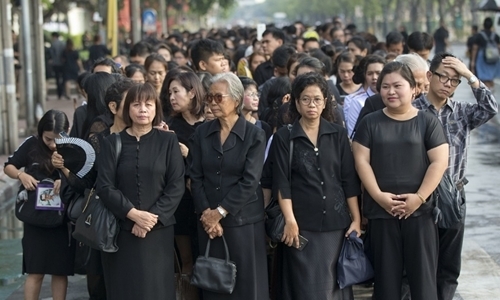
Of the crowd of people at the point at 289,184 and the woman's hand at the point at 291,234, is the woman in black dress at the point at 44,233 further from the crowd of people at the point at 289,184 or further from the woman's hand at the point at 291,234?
the woman's hand at the point at 291,234

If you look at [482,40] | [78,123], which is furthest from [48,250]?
[482,40]

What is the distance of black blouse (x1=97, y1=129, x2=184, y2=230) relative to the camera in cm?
617

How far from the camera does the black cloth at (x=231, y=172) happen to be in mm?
6223

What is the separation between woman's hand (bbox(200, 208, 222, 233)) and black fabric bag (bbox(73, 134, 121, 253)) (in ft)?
1.74

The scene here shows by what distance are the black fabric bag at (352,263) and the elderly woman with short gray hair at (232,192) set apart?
48cm

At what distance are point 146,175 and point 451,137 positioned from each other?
6.90 ft

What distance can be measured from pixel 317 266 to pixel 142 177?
1.22 m

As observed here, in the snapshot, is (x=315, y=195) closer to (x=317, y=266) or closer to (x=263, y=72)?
(x=317, y=266)

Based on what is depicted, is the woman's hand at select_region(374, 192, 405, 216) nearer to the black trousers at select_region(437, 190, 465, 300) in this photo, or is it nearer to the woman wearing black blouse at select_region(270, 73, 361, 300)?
the woman wearing black blouse at select_region(270, 73, 361, 300)

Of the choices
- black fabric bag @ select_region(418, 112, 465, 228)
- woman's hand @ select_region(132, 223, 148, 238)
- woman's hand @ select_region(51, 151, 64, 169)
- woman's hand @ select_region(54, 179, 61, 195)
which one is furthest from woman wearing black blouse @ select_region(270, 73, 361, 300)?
woman's hand @ select_region(54, 179, 61, 195)

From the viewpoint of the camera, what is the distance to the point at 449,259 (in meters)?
6.93

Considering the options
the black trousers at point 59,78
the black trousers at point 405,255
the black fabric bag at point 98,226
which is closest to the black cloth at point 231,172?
the black fabric bag at point 98,226

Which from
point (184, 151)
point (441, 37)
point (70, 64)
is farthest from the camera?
point (441, 37)

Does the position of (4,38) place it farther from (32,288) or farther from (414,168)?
(414,168)
